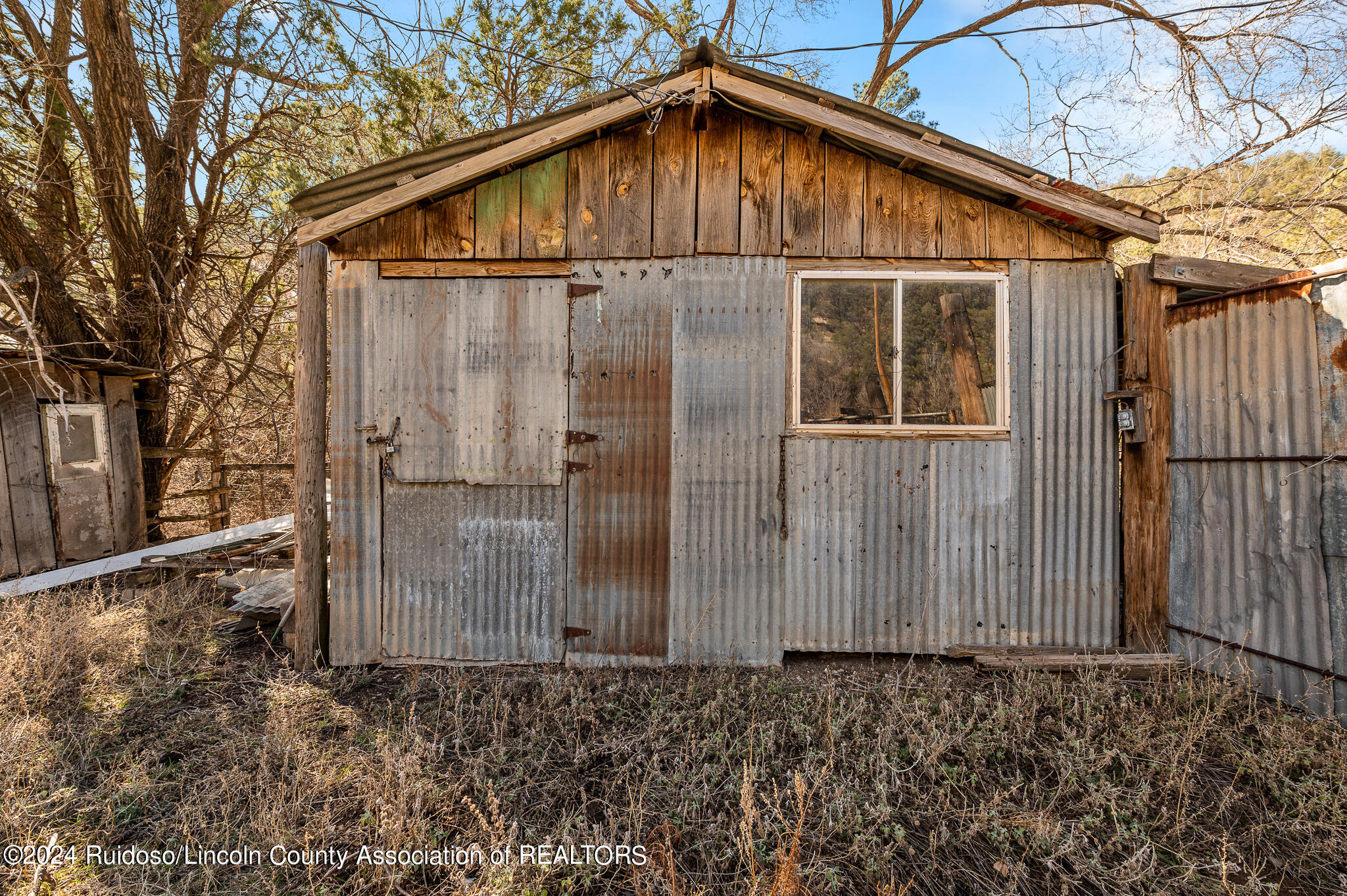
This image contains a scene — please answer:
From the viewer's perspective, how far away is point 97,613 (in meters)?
4.94

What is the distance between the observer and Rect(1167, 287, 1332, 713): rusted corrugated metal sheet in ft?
10.7

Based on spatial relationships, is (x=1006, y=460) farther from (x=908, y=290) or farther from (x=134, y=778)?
(x=134, y=778)

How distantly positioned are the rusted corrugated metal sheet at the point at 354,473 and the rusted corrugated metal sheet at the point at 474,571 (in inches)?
5.5

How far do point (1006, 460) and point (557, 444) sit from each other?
10.6ft

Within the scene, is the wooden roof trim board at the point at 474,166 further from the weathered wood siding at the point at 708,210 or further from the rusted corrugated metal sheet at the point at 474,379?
the rusted corrugated metal sheet at the point at 474,379

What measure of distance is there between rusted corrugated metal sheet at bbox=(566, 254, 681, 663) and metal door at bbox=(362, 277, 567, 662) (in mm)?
143

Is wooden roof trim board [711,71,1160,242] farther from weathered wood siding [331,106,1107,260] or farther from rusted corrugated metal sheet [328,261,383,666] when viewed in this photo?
rusted corrugated metal sheet [328,261,383,666]

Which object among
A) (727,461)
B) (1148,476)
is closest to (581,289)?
(727,461)

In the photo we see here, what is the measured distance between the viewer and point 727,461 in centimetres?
416

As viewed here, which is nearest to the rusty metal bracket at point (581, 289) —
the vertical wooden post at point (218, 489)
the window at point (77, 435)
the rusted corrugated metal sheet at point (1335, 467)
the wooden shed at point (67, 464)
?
the rusted corrugated metal sheet at point (1335, 467)

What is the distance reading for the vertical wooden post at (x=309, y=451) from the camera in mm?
4191

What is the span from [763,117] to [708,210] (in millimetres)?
754

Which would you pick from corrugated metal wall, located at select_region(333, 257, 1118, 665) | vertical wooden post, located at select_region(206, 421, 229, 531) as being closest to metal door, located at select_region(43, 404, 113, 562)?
vertical wooden post, located at select_region(206, 421, 229, 531)

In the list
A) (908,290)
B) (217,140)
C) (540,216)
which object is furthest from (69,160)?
(908,290)
